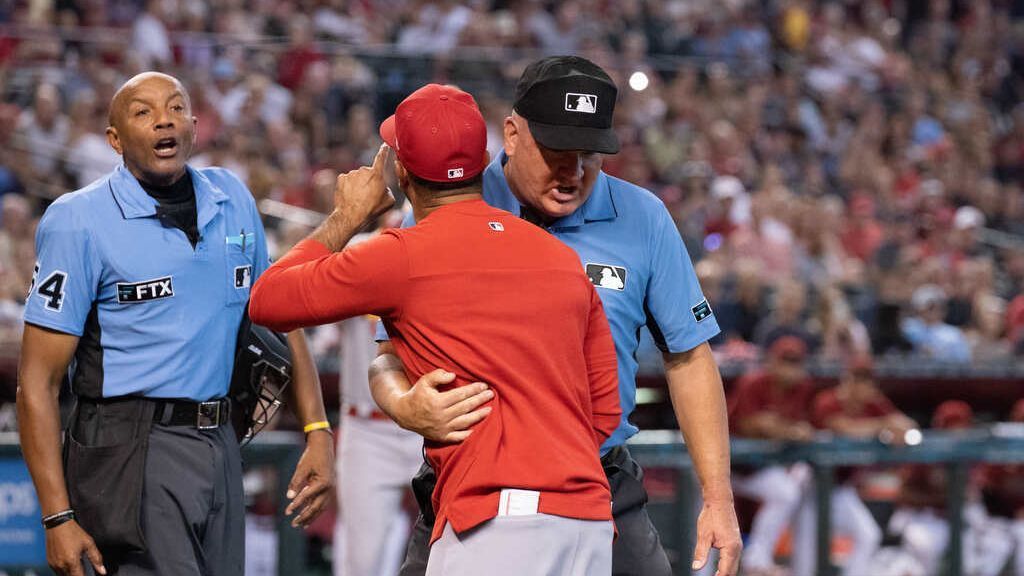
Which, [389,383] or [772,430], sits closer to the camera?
[389,383]

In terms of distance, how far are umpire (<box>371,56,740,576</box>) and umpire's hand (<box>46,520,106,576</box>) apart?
838 mm

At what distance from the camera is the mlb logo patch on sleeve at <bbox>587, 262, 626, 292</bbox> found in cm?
360

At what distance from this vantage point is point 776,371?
830 cm

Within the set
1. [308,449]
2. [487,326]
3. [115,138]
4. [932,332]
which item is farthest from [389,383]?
[932,332]

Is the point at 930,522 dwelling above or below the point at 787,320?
below

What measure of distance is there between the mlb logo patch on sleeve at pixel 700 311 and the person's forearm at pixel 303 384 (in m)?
1.16

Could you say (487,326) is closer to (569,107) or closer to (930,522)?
(569,107)

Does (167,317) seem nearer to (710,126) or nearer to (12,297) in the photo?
(12,297)

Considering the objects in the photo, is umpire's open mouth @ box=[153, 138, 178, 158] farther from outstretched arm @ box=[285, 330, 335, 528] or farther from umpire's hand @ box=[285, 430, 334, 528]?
umpire's hand @ box=[285, 430, 334, 528]

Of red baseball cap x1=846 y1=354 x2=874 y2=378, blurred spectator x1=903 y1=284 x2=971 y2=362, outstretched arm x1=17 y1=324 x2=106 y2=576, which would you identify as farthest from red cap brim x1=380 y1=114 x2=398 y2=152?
blurred spectator x1=903 y1=284 x2=971 y2=362

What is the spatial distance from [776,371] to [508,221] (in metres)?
5.49

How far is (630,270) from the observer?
362 centimetres

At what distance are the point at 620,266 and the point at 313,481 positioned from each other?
3.56 ft

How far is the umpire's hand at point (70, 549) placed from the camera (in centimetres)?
362
